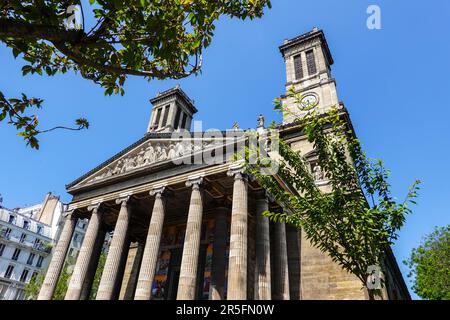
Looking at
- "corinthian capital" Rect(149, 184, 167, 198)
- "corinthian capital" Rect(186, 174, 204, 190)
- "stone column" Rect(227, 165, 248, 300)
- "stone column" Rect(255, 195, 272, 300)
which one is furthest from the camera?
"corinthian capital" Rect(149, 184, 167, 198)

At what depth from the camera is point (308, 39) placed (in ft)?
108

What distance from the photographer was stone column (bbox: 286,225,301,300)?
62.2 feet

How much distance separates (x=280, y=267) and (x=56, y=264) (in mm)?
14944

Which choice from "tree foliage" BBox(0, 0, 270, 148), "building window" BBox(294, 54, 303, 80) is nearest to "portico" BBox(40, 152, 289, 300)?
"tree foliage" BBox(0, 0, 270, 148)

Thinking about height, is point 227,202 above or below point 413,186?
above

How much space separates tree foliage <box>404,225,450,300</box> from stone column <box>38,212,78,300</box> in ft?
95.0

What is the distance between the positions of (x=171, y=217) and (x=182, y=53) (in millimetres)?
19401

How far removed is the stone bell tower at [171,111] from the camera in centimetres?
3866

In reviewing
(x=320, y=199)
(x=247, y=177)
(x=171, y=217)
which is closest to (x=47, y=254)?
(x=171, y=217)

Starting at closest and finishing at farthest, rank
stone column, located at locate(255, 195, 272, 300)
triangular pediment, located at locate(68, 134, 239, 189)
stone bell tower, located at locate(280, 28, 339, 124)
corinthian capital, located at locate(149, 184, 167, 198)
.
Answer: stone column, located at locate(255, 195, 272, 300)
corinthian capital, located at locate(149, 184, 167, 198)
triangular pediment, located at locate(68, 134, 239, 189)
stone bell tower, located at locate(280, 28, 339, 124)

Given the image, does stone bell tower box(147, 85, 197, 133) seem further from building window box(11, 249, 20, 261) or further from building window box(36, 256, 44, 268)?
building window box(36, 256, 44, 268)

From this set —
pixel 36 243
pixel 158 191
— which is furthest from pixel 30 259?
pixel 158 191
